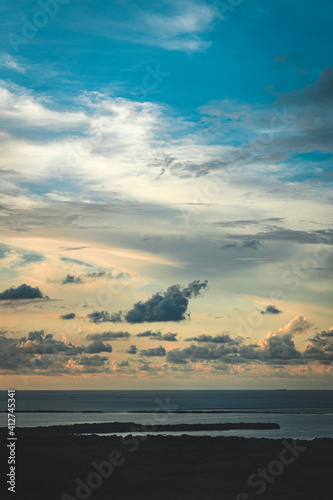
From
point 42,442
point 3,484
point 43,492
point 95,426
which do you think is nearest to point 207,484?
point 43,492

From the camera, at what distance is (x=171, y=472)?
40.2 meters

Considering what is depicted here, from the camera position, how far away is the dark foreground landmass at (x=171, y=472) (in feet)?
108

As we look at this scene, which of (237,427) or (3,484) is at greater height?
(3,484)

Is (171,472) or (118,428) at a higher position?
(171,472)

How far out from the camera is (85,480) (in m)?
35.8

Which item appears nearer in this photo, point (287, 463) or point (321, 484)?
point (321, 484)

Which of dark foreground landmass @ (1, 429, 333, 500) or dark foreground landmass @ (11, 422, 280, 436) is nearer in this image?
dark foreground landmass @ (1, 429, 333, 500)

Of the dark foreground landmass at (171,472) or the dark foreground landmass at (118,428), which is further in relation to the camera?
the dark foreground landmass at (118,428)

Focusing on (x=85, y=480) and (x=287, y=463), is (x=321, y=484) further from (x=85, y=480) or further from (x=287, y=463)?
(x=85, y=480)

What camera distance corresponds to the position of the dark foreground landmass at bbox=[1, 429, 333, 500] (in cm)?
3303

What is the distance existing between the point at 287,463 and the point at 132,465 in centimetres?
1455

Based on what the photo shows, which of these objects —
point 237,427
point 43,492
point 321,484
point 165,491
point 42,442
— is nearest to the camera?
point 43,492

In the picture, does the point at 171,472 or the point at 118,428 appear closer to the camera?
the point at 171,472

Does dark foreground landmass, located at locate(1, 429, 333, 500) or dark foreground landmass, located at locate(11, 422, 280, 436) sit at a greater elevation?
dark foreground landmass, located at locate(1, 429, 333, 500)
